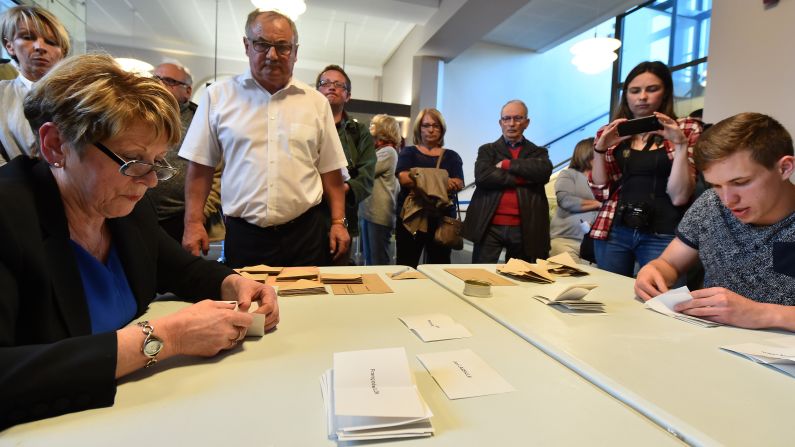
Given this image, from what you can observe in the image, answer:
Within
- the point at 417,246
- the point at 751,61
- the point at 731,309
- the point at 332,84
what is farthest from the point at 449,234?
the point at 751,61

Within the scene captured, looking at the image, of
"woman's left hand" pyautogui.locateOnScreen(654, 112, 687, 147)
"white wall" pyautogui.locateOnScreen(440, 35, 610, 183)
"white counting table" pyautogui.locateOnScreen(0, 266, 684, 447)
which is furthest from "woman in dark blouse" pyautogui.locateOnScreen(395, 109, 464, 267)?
"white wall" pyautogui.locateOnScreen(440, 35, 610, 183)

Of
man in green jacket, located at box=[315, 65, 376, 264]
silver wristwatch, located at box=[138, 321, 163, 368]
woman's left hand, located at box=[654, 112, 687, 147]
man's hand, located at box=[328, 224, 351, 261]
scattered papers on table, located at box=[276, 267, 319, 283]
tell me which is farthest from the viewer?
man in green jacket, located at box=[315, 65, 376, 264]

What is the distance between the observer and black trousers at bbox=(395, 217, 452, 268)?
2688 mm

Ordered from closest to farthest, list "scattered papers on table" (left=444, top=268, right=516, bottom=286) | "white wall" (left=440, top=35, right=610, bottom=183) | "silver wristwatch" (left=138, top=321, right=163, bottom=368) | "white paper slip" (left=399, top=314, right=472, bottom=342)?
"silver wristwatch" (left=138, top=321, right=163, bottom=368)
"white paper slip" (left=399, top=314, right=472, bottom=342)
"scattered papers on table" (left=444, top=268, right=516, bottom=286)
"white wall" (left=440, top=35, right=610, bottom=183)

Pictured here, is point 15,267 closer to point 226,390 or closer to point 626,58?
point 226,390

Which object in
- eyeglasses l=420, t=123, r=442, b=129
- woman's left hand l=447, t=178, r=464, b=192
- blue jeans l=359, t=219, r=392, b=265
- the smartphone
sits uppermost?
eyeglasses l=420, t=123, r=442, b=129

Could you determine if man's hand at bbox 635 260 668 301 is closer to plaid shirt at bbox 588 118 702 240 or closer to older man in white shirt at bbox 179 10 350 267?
plaid shirt at bbox 588 118 702 240

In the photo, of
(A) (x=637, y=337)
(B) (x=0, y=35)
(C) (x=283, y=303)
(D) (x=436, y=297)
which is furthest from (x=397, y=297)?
(B) (x=0, y=35)

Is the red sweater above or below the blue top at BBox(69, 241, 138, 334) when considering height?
above

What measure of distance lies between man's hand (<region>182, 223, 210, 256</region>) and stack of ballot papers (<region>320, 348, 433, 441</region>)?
3.68 ft

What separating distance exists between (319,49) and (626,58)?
4.62 m

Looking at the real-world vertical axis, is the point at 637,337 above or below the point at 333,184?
below

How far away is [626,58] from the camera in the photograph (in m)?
5.84

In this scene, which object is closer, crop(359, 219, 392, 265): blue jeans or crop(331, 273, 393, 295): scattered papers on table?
crop(331, 273, 393, 295): scattered papers on table
